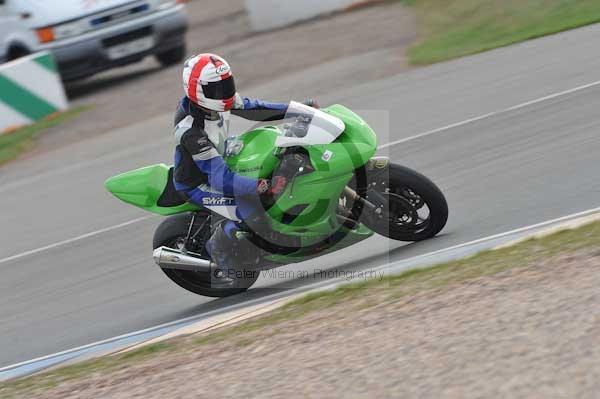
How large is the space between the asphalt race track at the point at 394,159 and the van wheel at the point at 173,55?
3.44 metres

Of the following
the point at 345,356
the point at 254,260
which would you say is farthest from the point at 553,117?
the point at 345,356

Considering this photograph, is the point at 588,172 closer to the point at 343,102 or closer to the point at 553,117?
the point at 553,117

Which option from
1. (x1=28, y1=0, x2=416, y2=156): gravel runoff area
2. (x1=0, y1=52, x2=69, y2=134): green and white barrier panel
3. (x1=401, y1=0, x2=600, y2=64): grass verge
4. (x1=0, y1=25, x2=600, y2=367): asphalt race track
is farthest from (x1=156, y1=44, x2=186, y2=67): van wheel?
(x1=401, y1=0, x2=600, y2=64): grass verge

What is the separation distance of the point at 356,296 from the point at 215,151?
1.39m

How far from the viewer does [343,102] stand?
1192cm

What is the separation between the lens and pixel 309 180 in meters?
6.45

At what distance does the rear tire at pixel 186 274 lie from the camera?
7008 mm

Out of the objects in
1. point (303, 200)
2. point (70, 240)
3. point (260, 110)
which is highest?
point (260, 110)

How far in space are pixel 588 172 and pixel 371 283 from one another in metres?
2.47

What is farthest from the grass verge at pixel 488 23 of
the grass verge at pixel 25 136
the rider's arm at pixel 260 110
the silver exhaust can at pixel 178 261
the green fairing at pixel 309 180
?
the silver exhaust can at pixel 178 261

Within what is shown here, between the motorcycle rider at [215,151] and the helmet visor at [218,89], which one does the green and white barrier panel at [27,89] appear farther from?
the helmet visor at [218,89]

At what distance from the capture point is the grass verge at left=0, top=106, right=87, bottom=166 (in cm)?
1335

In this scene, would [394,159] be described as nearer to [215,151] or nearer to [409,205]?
[409,205]

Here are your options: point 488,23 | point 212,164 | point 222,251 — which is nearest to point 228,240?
point 222,251
